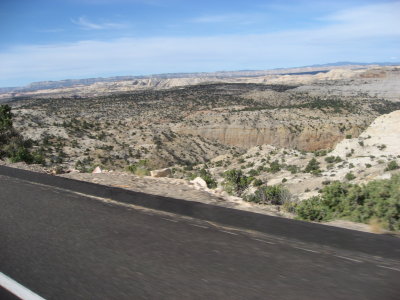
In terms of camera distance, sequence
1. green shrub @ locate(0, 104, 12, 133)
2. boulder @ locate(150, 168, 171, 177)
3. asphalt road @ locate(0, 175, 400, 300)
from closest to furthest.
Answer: asphalt road @ locate(0, 175, 400, 300) → boulder @ locate(150, 168, 171, 177) → green shrub @ locate(0, 104, 12, 133)

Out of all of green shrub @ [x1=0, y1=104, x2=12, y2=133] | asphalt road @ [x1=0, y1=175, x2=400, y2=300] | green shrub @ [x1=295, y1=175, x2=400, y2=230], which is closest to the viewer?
asphalt road @ [x1=0, y1=175, x2=400, y2=300]

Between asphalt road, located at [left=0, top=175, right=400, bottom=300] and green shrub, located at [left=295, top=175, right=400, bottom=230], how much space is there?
8.56ft

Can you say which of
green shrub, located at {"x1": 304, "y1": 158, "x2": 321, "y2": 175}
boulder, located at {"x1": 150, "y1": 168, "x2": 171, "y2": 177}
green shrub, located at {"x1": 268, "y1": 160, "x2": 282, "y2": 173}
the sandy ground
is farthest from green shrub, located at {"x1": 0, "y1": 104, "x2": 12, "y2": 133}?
green shrub, located at {"x1": 304, "y1": 158, "x2": 321, "y2": 175}

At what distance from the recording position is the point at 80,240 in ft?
15.1

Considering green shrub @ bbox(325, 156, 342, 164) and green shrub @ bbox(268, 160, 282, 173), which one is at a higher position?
green shrub @ bbox(325, 156, 342, 164)

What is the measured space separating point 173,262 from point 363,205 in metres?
5.26

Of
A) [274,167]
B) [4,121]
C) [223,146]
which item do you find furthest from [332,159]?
[223,146]

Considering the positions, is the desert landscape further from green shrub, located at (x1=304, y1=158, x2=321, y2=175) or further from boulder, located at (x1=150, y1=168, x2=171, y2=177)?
green shrub, located at (x1=304, y1=158, x2=321, y2=175)

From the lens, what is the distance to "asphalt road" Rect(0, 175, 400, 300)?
3.08 m

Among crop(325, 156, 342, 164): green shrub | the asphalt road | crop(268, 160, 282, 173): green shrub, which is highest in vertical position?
the asphalt road

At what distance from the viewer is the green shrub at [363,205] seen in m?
6.70

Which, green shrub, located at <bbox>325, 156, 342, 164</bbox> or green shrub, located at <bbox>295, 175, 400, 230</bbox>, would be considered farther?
green shrub, located at <bbox>325, 156, 342, 164</bbox>

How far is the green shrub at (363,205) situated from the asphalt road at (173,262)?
103 inches

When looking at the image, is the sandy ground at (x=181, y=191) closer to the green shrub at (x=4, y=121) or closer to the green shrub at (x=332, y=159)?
the green shrub at (x=4, y=121)
